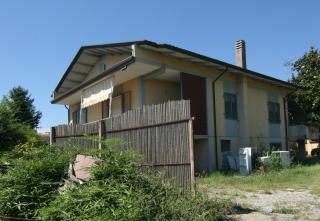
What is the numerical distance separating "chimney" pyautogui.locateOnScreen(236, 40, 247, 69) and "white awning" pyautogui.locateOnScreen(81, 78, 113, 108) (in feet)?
33.6

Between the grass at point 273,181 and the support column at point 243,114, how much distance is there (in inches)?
204

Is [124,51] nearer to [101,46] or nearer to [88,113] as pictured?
[101,46]

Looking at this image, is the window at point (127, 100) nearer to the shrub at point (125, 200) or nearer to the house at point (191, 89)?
the house at point (191, 89)

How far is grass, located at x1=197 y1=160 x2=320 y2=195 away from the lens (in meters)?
13.9

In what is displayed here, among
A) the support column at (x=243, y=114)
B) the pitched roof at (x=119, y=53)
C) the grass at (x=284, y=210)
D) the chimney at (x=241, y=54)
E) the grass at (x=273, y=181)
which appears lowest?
the grass at (x=284, y=210)

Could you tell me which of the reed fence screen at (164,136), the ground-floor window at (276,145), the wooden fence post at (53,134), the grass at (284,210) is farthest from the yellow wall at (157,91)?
the grass at (284,210)

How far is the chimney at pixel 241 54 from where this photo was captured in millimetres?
28109

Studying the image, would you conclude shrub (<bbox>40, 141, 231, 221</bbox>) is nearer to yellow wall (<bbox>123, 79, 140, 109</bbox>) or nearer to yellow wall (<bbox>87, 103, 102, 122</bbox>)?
yellow wall (<bbox>123, 79, 140, 109</bbox>)

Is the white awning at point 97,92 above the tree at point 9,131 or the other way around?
above

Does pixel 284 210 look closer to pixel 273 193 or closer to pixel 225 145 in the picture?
pixel 273 193

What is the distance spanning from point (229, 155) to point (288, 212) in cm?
1269

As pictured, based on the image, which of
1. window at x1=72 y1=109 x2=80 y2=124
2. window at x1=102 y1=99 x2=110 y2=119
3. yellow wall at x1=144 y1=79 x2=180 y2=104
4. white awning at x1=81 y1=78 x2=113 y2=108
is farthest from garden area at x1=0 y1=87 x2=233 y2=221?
window at x1=72 y1=109 x2=80 y2=124

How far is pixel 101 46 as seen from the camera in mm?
22078

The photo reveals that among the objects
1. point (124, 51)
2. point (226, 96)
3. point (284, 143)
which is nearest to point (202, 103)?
point (226, 96)
